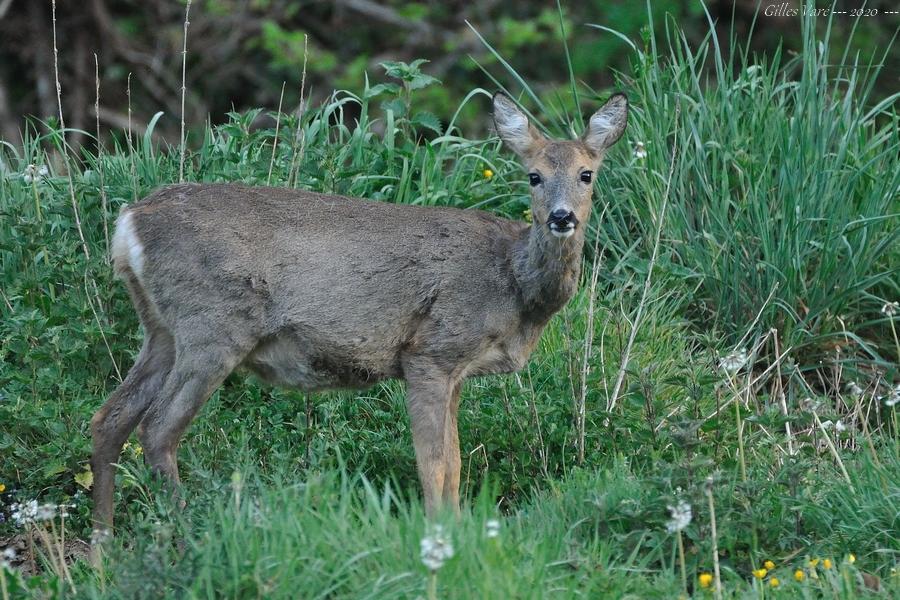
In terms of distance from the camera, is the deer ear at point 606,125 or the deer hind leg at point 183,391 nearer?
the deer hind leg at point 183,391

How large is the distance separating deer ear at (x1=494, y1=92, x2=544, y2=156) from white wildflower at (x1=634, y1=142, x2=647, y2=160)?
1.04 m

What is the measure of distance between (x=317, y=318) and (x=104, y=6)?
752 centimetres

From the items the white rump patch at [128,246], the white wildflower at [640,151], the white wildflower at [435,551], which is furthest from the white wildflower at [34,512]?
the white wildflower at [640,151]

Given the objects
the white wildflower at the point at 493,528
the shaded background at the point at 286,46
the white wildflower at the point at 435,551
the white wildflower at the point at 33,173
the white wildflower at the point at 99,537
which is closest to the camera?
the white wildflower at the point at 435,551

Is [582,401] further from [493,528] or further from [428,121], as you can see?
[428,121]

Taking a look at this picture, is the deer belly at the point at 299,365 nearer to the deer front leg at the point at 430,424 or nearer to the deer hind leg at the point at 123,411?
the deer front leg at the point at 430,424

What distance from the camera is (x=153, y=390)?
575cm

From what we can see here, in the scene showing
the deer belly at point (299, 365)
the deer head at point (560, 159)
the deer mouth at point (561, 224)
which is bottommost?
the deer belly at point (299, 365)

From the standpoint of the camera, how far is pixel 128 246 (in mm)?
5574

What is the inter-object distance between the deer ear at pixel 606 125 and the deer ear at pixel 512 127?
0.22 m

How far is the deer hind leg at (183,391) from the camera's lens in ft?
17.9

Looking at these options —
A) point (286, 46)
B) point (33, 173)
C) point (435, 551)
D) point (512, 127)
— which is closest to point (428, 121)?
point (512, 127)

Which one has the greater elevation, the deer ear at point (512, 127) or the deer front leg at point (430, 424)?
the deer ear at point (512, 127)

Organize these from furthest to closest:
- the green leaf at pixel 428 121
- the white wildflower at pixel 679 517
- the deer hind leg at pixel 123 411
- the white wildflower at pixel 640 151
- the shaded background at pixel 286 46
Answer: the shaded background at pixel 286 46 → the green leaf at pixel 428 121 → the white wildflower at pixel 640 151 → the deer hind leg at pixel 123 411 → the white wildflower at pixel 679 517
